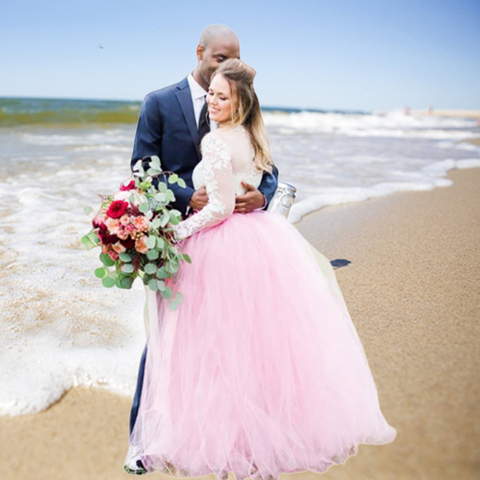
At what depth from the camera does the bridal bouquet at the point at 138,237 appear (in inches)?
77.6

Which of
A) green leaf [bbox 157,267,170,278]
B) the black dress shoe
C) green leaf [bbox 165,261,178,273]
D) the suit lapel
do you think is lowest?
the black dress shoe

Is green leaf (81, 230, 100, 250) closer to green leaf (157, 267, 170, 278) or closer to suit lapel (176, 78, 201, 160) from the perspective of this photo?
green leaf (157, 267, 170, 278)

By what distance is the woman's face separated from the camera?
86.9 inches

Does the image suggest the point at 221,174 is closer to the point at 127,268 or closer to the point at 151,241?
the point at 151,241

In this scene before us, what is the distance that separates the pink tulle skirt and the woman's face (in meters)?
0.54

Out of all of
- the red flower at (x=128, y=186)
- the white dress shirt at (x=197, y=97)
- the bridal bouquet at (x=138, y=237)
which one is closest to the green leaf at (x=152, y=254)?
the bridal bouquet at (x=138, y=237)

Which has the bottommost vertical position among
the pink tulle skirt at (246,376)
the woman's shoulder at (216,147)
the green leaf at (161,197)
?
the pink tulle skirt at (246,376)

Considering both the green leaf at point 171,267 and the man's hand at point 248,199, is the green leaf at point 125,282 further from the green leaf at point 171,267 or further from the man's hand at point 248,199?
the man's hand at point 248,199

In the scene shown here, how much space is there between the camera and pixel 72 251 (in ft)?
16.4

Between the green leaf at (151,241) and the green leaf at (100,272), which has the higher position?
the green leaf at (151,241)

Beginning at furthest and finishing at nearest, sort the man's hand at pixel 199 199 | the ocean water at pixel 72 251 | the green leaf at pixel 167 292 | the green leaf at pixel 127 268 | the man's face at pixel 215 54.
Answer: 1. the ocean water at pixel 72 251
2. the man's face at pixel 215 54
3. the man's hand at pixel 199 199
4. the green leaf at pixel 167 292
5. the green leaf at pixel 127 268

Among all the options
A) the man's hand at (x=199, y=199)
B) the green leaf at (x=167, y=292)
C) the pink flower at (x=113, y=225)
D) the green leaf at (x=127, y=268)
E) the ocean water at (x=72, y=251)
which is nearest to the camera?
the pink flower at (x=113, y=225)

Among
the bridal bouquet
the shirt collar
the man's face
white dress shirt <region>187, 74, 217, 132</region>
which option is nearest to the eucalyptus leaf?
the bridal bouquet

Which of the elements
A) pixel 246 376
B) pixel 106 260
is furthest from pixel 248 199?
pixel 246 376
